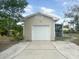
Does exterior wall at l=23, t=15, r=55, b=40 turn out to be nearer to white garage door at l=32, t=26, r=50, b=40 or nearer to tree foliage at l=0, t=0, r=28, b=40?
white garage door at l=32, t=26, r=50, b=40

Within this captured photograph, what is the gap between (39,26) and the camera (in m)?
33.8

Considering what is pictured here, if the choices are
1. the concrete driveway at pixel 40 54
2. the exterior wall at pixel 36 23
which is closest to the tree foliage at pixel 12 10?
the exterior wall at pixel 36 23

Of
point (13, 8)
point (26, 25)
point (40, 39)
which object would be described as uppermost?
point (13, 8)

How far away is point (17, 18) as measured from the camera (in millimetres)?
45719

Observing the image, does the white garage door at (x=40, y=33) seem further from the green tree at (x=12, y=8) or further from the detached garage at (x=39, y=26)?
the green tree at (x=12, y=8)

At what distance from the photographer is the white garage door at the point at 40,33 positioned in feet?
110

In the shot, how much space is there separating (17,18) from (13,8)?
225 cm

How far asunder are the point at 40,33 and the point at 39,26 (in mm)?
1099

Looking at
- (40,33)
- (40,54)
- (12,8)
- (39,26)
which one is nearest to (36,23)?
(39,26)

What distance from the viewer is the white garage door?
1319 inches

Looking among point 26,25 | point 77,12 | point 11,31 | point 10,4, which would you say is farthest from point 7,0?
point 77,12

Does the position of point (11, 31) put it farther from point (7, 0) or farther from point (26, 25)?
point (7, 0)

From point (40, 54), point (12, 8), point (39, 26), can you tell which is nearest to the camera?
point (40, 54)

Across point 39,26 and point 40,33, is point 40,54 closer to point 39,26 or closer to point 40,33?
point 40,33
